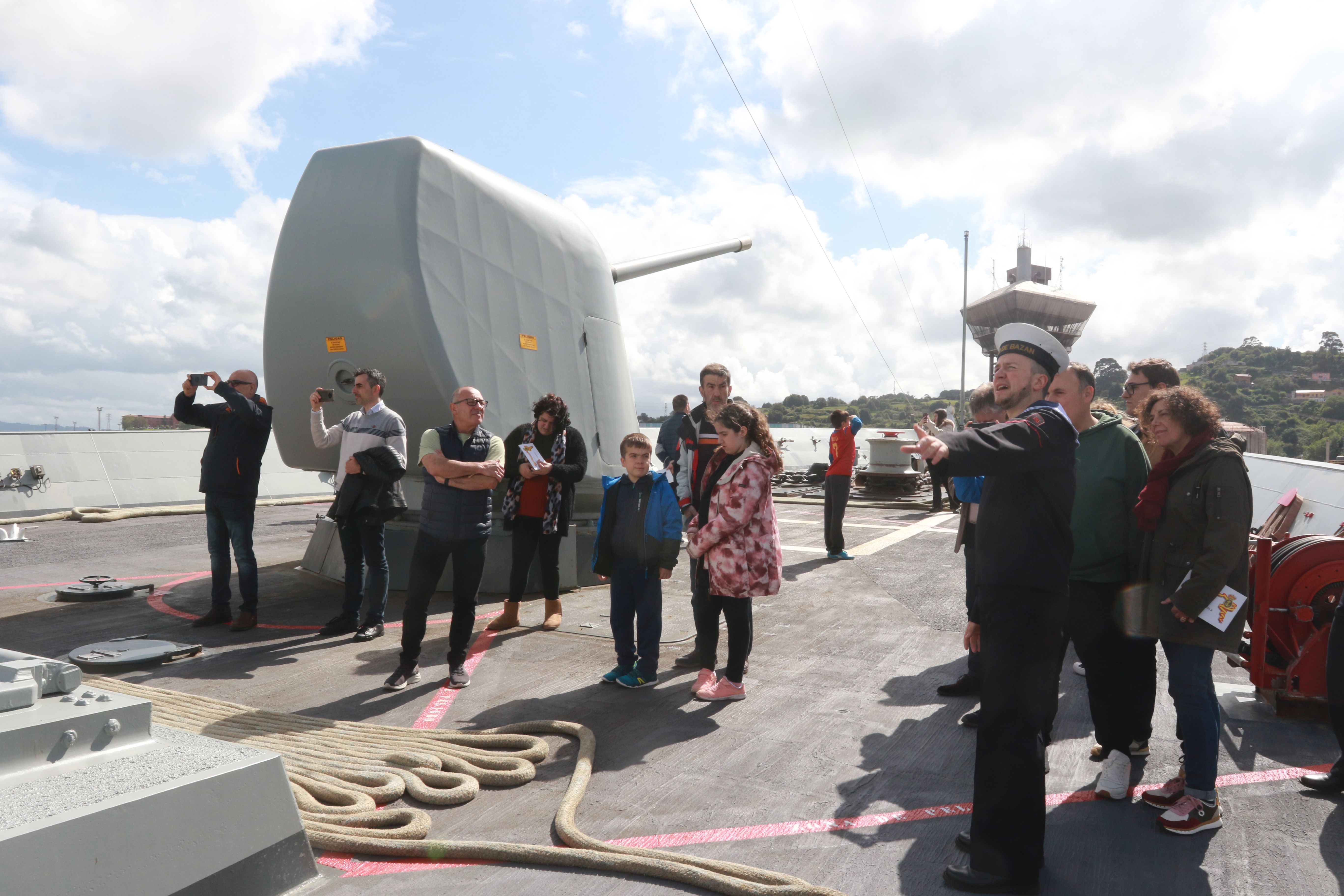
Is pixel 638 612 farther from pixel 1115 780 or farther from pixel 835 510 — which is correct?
pixel 835 510

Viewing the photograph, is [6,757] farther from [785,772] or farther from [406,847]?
[785,772]

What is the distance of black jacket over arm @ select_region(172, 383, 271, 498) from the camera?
5.96 meters

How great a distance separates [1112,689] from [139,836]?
11.5ft

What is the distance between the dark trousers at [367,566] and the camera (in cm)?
584

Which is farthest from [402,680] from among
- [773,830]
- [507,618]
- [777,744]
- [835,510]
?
[835,510]

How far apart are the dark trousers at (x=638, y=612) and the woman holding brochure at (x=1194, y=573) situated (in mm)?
2540

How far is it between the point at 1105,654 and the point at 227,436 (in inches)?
230

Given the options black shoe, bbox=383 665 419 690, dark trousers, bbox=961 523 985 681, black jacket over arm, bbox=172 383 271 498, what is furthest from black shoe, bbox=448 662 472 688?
dark trousers, bbox=961 523 985 681

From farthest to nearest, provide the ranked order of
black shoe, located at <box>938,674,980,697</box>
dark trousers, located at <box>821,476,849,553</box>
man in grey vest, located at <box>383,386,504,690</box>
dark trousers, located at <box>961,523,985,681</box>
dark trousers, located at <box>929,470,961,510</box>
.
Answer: dark trousers, located at <box>929,470,961,510</box> < dark trousers, located at <box>821,476,849,553</box> < man in grey vest, located at <box>383,386,504,690</box> < black shoe, located at <box>938,674,980,697</box> < dark trousers, located at <box>961,523,985,681</box>

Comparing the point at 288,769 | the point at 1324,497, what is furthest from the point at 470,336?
the point at 1324,497

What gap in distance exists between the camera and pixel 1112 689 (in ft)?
11.2

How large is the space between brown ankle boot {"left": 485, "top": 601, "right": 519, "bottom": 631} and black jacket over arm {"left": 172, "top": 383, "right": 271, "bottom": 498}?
2044mm

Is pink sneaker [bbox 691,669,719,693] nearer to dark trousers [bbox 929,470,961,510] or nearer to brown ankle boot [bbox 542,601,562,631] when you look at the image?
brown ankle boot [bbox 542,601,562,631]

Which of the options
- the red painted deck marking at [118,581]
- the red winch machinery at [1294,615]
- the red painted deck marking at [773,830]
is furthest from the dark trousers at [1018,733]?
the red painted deck marking at [118,581]
